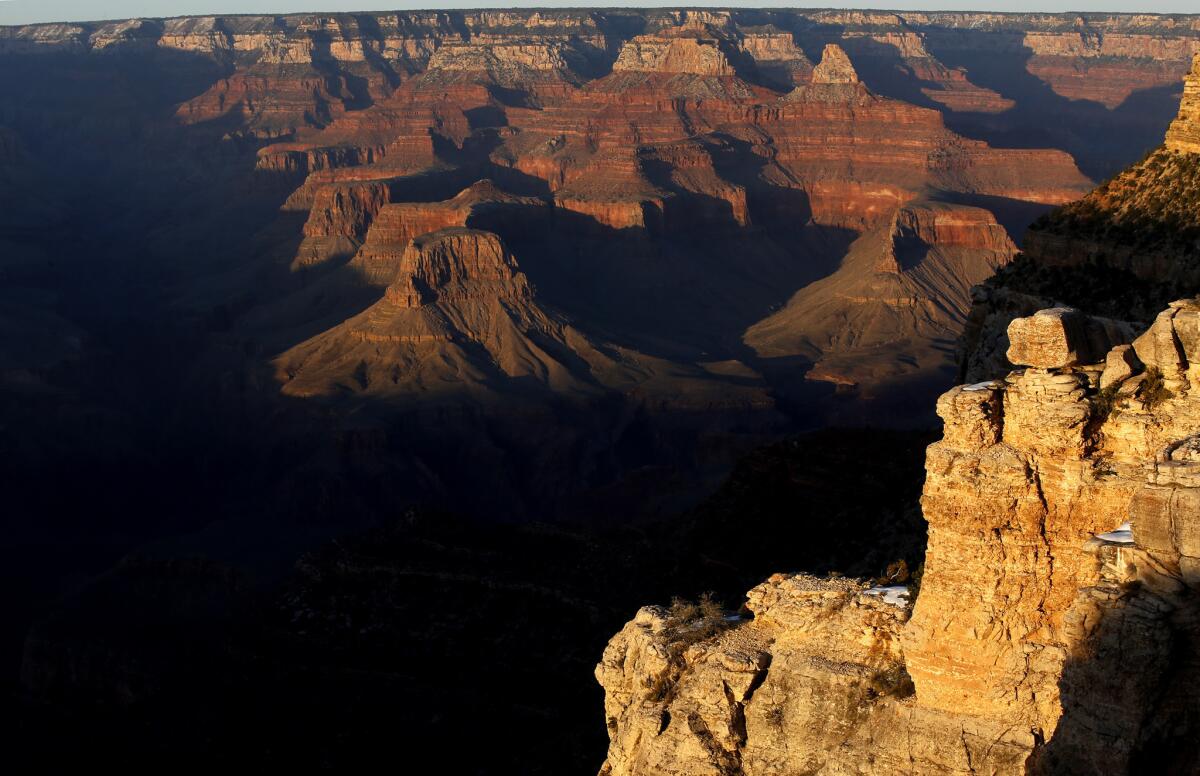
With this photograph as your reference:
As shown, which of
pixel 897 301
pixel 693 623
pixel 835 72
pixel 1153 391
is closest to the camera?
pixel 1153 391

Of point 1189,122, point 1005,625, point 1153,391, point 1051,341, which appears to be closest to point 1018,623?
point 1005,625

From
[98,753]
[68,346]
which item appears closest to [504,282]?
[68,346]

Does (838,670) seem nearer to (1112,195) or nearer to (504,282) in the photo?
(1112,195)

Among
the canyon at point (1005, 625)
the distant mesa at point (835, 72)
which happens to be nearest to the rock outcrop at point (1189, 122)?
the canyon at point (1005, 625)

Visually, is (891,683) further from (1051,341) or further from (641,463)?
(641,463)

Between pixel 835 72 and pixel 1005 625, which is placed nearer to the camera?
pixel 1005 625

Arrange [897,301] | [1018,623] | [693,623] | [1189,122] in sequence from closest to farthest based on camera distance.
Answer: [1018,623] → [693,623] → [1189,122] → [897,301]

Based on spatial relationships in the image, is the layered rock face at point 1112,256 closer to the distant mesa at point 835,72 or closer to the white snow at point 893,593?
the white snow at point 893,593

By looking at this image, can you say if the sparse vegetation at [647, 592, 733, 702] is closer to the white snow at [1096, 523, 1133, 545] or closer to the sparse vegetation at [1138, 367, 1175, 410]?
the white snow at [1096, 523, 1133, 545]
